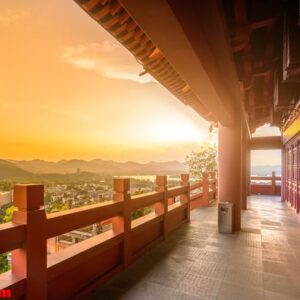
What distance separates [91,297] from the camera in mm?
2502

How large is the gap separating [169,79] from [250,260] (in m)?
3.12

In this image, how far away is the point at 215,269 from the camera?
3213 millimetres

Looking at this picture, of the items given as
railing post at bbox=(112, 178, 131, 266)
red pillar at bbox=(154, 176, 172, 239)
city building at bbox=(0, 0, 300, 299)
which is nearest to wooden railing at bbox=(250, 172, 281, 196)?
city building at bbox=(0, 0, 300, 299)

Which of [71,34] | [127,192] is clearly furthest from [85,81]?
[127,192]

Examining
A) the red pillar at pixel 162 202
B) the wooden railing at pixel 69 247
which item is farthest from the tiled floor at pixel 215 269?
the red pillar at pixel 162 202

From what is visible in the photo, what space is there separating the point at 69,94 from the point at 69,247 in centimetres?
1674

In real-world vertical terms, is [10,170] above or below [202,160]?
below

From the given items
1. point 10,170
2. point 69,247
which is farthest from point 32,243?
point 10,170

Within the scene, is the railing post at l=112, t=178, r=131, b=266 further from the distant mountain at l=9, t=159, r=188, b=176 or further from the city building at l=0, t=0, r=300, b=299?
the distant mountain at l=9, t=159, r=188, b=176

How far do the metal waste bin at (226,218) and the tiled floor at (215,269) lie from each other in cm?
21

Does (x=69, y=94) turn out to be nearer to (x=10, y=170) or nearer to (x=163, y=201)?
(x=10, y=170)

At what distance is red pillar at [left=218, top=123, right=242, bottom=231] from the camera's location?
17.9 ft

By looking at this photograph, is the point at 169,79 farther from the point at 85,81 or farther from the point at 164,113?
the point at 164,113

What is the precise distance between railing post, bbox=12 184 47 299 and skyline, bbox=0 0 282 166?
4.55 metres
